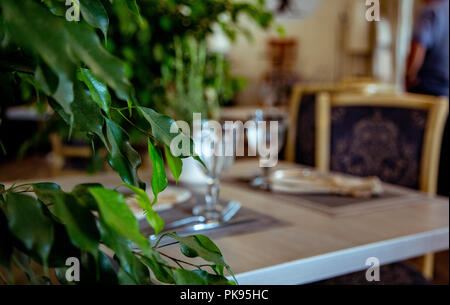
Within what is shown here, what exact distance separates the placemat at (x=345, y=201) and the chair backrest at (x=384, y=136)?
0.41m

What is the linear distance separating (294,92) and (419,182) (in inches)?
32.2

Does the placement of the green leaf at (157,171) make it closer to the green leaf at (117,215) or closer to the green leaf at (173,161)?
the green leaf at (173,161)

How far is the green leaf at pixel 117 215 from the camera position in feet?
1.15

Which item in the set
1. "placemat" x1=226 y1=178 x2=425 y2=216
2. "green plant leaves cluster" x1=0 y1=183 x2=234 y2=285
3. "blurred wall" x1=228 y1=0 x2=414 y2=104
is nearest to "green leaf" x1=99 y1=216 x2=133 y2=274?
"green plant leaves cluster" x1=0 y1=183 x2=234 y2=285

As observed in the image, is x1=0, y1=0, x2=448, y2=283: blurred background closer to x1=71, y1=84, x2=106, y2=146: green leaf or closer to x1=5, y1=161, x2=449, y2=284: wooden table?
x1=71, y1=84, x2=106, y2=146: green leaf

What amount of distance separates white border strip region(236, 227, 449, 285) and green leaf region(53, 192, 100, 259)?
39 cm

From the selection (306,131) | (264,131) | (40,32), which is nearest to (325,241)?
(264,131)

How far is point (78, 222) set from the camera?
14.2 inches

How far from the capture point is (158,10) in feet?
5.09

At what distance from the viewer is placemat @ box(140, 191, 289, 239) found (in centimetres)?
91

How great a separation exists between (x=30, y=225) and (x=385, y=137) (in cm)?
155

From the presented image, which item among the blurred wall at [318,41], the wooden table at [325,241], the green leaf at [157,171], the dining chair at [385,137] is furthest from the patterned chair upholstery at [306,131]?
the blurred wall at [318,41]
